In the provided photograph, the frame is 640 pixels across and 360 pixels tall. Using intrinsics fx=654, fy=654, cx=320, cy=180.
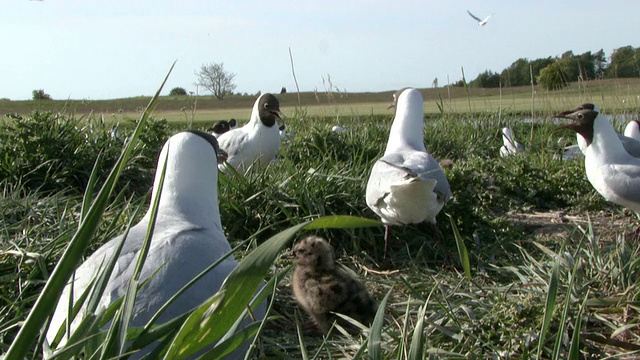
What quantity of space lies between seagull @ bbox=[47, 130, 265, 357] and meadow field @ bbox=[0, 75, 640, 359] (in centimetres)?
21

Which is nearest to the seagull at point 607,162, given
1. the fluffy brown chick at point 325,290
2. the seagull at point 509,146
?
the seagull at point 509,146

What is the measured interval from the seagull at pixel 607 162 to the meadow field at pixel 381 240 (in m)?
0.27

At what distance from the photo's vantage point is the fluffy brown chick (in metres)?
3.52

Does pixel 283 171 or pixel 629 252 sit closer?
pixel 629 252

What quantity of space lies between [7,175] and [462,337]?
168 inches

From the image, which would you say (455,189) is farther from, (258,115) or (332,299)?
(258,115)

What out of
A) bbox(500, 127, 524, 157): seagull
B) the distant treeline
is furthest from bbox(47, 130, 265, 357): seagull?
the distant treeline

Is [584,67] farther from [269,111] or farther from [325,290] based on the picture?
[325,290]

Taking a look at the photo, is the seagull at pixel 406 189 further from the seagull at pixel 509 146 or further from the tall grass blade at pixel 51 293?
the tall grass blade at pixel 51 293

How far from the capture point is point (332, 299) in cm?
350

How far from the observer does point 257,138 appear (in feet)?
25.2

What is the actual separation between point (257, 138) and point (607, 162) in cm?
384

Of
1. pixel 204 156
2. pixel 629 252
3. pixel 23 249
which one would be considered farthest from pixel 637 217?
pixel 23 249

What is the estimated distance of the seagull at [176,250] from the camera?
227 cm
